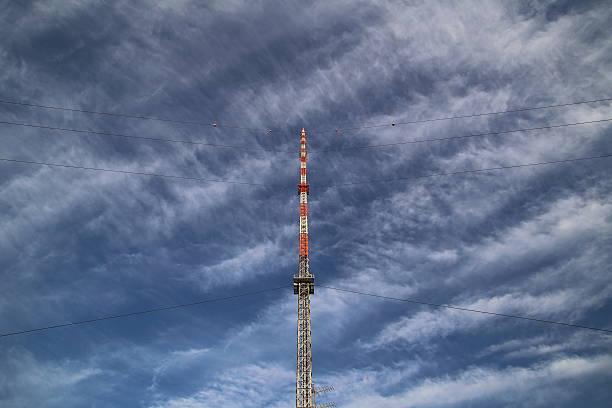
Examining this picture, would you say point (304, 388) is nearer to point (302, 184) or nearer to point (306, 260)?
point (306, 260)

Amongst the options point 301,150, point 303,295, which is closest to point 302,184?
point 301,150

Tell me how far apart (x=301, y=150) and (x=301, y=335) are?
30458 mm

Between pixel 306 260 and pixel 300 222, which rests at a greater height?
pixel 300 222

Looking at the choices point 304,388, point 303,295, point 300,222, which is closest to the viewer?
point 304,388

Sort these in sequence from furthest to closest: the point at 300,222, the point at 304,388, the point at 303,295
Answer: the point at 300,222, the point at 303,295, the point at 304,388

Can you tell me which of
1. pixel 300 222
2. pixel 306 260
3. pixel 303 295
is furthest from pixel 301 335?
pixel 300 222

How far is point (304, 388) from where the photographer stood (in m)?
62.2

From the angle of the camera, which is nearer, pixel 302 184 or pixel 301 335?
pixel 301 335

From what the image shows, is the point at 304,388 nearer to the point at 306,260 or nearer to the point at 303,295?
the point at 303,295

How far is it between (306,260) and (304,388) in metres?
18.5

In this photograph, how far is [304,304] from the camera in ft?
220

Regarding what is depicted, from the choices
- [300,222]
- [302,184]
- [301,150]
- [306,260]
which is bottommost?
[306,260]

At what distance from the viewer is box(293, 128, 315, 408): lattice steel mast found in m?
62.0

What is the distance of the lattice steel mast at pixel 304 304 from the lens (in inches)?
2442
